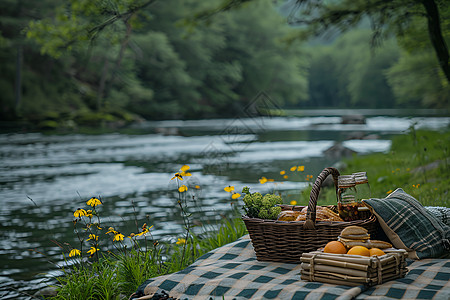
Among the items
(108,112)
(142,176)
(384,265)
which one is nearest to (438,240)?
(384,265)

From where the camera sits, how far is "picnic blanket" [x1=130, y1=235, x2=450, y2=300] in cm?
257

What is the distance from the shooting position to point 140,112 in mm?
44594

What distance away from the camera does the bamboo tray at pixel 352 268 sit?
103 inches

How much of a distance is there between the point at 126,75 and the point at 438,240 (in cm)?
4247

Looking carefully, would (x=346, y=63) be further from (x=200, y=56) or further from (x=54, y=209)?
(x=54, y=209)

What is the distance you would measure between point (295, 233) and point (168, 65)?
4420cm

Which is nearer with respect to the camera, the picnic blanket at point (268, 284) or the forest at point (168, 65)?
the picnic blanket at point (268, 284)

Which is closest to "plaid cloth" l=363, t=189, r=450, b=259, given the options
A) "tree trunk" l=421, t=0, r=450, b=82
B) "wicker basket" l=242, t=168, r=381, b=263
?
"wicker basket" l=242, t=168, r=381, b=263

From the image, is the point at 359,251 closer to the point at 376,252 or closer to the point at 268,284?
the point at 376,252

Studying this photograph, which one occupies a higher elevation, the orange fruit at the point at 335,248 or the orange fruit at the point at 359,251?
the orange fruit at the point at 335,248

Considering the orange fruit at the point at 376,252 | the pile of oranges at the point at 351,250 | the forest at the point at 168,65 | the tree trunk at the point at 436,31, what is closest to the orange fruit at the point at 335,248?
the pile of oranges at the point at 351,250

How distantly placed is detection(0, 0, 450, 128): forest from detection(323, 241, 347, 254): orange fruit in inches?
201

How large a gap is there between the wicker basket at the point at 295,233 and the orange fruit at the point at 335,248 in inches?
8.6

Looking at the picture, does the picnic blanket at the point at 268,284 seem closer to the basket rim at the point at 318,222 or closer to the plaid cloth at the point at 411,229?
the plaid cloth at the point at 411,229
